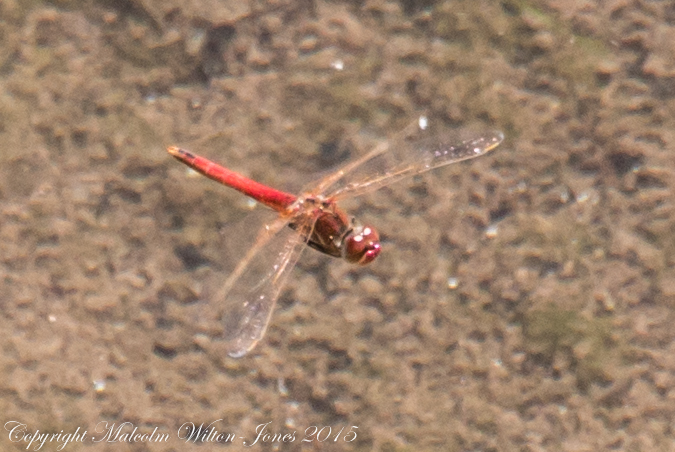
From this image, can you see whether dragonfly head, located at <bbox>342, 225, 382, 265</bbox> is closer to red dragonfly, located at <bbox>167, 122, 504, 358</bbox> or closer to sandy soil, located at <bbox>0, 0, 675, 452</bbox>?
red dragonfly, located at <bbox>167, 122, 504, 358</bbox>

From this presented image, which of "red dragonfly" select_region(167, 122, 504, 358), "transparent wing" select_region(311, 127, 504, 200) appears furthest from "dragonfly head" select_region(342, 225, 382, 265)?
"transparent wing" select_region(311, 127, 504, 200)

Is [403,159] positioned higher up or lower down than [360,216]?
higher up

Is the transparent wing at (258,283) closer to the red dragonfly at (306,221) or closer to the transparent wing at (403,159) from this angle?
the red dragonfly at (306,221)

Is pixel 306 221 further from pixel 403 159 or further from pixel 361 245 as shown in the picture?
pixel 403 159

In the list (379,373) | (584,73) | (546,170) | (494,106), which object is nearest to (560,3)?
(584,73)

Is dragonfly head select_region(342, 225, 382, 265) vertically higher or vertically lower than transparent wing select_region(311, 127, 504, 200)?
lower

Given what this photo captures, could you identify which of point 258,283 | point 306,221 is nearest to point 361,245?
point 306,221

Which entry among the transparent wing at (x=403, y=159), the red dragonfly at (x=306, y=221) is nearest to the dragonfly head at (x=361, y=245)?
the red dragonfly at (x=306, y=221)

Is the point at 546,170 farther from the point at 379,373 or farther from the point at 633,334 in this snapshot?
the point at 379,373
